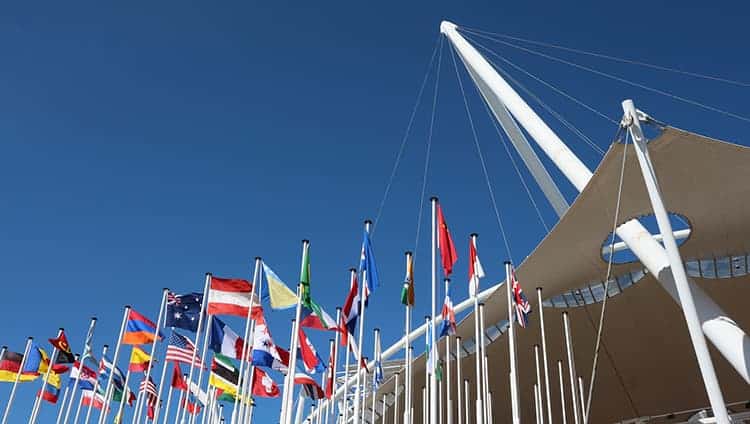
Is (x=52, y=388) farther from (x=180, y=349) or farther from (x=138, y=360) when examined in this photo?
(x=180, y=349)

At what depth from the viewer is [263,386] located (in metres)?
22.4

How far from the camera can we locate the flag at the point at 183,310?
65.2 ft

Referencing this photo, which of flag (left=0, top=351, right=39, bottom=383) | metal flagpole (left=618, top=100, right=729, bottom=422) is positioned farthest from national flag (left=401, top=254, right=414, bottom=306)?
flag (left=0, top=351, right=39, bottom=383)

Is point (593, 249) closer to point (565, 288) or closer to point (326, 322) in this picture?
point (565, 288)

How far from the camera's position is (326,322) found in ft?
62.4

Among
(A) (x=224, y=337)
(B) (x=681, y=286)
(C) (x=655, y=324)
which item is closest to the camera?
(B) (x=681, y=286)

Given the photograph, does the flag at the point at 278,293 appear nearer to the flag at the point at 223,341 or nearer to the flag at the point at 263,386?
the flag at the point at 223,341

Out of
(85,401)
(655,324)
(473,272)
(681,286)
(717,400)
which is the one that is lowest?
(717,400)

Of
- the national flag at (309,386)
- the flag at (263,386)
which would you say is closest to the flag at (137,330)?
the flag at (263,386)

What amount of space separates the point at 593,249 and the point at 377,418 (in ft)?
72.5

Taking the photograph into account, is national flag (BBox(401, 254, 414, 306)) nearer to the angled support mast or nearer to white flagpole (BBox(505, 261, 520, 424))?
white flagpole (BBox(505, 261, 520, 424))

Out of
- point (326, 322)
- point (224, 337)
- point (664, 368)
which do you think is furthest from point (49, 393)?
point (664, 368)

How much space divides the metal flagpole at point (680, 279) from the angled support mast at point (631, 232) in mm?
72

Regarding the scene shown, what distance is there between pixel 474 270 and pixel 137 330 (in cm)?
1092
